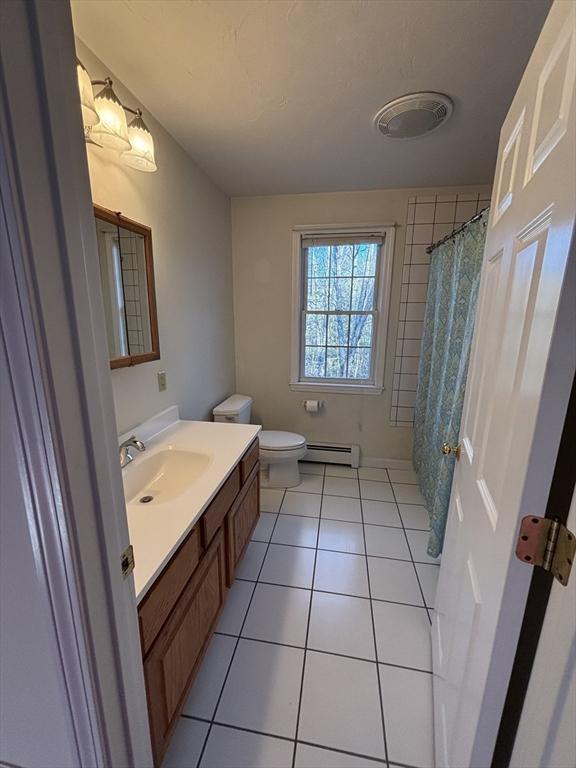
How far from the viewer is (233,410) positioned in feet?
7.82

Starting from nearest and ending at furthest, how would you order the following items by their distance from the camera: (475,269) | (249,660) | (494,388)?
1. (494,388)
2. (249,660)
3. (475,269)

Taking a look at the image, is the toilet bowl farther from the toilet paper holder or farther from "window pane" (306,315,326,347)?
"window pane" (306,315,326,347)

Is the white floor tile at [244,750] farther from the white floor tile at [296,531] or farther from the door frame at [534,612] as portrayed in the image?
the white floor tile at [296,531]

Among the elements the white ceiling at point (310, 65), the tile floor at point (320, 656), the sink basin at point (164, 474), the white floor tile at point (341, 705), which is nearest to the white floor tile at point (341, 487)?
the tile floor at point (320, 656)

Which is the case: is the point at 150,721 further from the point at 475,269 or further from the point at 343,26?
the point at 343,26

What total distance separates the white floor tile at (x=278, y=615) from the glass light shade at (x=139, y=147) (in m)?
2.05

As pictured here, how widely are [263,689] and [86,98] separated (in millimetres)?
2144

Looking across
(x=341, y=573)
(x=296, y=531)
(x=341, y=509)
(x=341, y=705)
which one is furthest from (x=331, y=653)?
(x=341, y=509)

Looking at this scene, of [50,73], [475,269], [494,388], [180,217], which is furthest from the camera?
[180,217]

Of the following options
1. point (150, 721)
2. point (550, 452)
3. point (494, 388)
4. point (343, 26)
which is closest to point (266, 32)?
point (343, 26)

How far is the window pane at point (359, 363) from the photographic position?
282 cm

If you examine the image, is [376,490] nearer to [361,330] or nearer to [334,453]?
[334,453]

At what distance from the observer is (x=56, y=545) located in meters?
0.51

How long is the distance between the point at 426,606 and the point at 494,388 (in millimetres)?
1367
